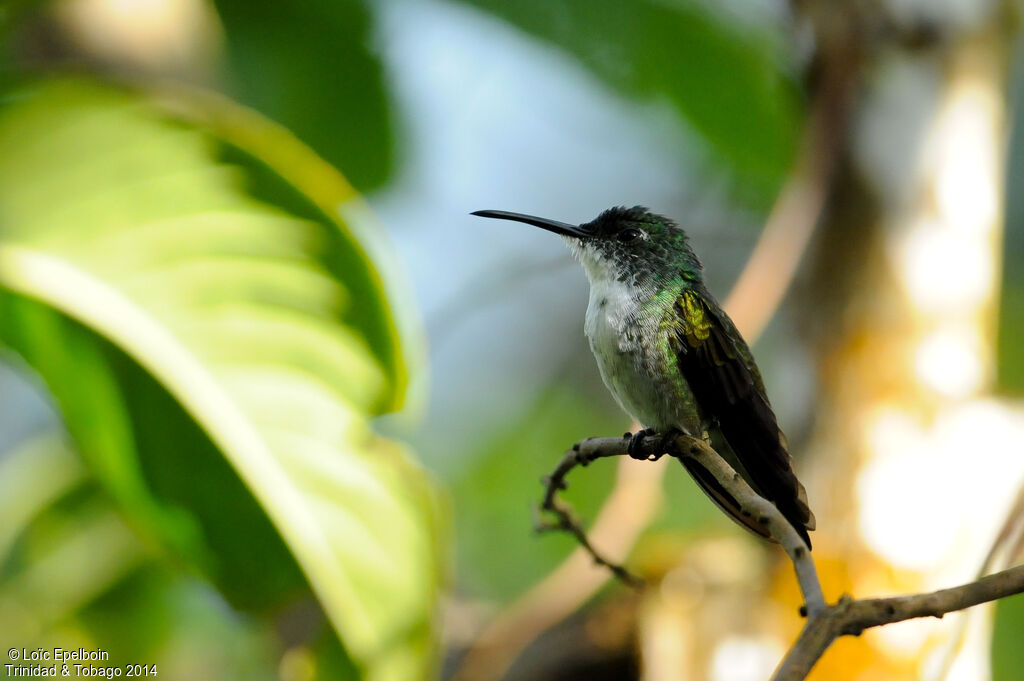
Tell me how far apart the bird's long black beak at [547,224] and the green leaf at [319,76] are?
201 centimetres

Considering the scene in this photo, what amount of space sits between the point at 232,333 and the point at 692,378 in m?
1.07

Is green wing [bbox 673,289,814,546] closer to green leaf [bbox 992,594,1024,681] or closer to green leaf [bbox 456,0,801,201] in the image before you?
green leaf [bbox 992,594,1024,681]

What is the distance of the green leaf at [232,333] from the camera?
212cm

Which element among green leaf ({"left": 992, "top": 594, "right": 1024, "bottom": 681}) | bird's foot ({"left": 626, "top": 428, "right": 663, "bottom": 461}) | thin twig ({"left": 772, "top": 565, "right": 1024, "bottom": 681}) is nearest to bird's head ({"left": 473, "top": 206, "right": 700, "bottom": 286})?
bird's foot ({"left": 626, "top": 428, "right": 663, "bottom": 461})

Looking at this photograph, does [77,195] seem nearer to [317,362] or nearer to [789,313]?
[317,362]

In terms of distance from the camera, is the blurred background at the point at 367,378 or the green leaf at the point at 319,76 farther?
the green leaf at the point at 319,76

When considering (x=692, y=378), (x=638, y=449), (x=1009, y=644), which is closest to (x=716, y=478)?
(x=638, y=449)

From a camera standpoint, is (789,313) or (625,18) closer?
(789,313)

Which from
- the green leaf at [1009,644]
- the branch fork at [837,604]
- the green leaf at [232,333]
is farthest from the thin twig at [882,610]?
the green leaf at [1009,644]

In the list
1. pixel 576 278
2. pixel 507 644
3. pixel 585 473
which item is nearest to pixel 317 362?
pixel 507 644

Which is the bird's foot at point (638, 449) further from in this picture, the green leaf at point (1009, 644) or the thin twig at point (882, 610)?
the green leaf at point (1009, 644)

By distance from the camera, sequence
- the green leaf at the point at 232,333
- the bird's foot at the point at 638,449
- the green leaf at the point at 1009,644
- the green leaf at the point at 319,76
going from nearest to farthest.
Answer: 1. the bird's foot at the point at 638,449
2. the green leaf at the point at 232,333
3. the green leaf at the point at 1009,644
4. the green leaf at the point at 319,76

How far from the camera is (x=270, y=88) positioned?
13.4 ft

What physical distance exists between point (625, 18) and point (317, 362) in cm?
261
